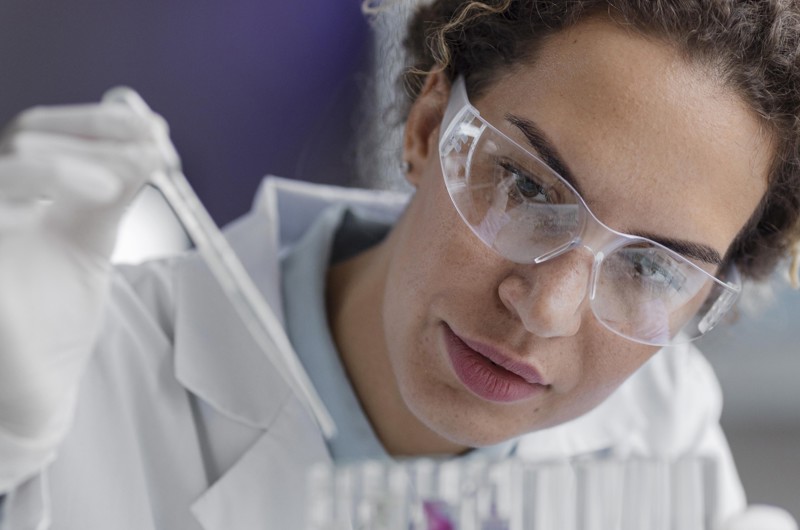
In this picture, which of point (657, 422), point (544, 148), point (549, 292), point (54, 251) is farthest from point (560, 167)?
point (657, 422)

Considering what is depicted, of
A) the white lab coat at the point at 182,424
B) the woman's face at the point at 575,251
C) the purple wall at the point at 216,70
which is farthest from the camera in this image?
the purple wall at the point at 216,70

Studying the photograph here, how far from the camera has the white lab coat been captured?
1126 millimetres

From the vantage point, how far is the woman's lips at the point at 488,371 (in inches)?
43.0

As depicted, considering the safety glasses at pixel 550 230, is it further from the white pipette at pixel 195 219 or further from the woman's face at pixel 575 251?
the white pipette at pixel 195 219

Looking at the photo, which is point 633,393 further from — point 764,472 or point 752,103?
point 764,472

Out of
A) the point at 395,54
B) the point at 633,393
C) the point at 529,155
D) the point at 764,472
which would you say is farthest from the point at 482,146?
the point at 764,472

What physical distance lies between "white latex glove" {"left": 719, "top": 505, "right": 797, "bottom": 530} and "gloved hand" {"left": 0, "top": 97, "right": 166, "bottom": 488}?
68cm

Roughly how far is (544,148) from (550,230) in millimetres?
94

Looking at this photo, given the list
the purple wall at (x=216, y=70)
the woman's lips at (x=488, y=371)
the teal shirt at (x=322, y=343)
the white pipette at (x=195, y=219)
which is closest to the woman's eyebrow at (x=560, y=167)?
the woman's lips at (x=488, y=371)

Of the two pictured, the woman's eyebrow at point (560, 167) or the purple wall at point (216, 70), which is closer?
the woman's eyebrow at point (560, 167)

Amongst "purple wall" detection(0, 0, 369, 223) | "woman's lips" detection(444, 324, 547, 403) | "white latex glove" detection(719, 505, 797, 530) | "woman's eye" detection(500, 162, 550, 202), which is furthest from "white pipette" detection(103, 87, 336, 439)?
"purple wall" detection(0, 0, 369, 223)

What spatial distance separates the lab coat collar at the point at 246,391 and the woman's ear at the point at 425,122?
0.30 meters

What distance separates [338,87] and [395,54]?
2.55 ft

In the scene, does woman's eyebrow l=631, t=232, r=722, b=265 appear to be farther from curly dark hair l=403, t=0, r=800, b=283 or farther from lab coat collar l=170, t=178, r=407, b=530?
lab coat collar l=170, t=178, r=407, b=530
